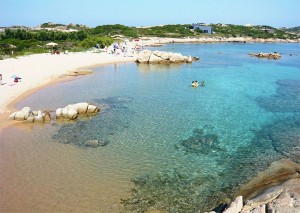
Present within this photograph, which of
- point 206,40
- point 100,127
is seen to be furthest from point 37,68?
point 206,40

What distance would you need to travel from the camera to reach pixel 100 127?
21719mm

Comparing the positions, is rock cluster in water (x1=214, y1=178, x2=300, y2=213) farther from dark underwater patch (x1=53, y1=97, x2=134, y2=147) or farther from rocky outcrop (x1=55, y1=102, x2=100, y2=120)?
rocky outcrop (x1=55, y1=102, x2=100, y2=120)

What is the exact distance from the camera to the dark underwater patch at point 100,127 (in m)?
19.6

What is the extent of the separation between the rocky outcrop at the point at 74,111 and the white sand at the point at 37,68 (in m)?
4.44

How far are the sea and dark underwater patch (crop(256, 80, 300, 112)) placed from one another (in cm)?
9

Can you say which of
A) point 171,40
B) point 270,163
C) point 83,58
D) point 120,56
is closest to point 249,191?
point 270,163

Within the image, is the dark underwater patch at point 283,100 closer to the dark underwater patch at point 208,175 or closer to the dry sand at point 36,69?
the dark underwater patch at point 208,175

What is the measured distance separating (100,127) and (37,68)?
2428 centimetres

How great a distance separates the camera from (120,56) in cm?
6091

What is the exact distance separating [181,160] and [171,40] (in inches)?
4361

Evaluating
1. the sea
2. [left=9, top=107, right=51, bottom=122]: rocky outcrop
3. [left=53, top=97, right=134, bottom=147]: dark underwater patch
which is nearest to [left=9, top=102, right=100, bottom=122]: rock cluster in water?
[left=9, top=107, right=51, bottom=122]: rocky outcrop

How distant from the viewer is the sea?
1326cm

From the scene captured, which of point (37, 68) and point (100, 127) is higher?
point (37, 68)

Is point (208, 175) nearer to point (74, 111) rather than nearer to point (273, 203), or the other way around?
point (273, 203)
